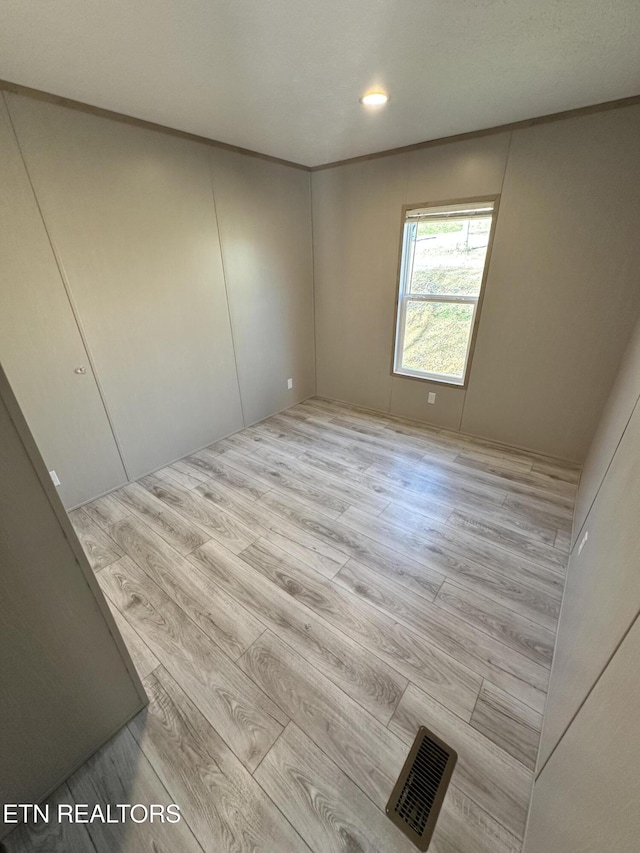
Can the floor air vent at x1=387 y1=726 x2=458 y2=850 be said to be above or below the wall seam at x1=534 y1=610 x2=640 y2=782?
below

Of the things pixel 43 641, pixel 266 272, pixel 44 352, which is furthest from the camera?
pixel 266 272

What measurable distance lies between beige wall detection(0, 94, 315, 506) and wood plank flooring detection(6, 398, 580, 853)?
593 mm

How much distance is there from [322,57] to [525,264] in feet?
6.28

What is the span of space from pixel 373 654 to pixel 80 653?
1.14 metres

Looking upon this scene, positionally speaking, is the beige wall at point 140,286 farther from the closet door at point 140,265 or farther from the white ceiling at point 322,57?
the white ceiling at point 322,57

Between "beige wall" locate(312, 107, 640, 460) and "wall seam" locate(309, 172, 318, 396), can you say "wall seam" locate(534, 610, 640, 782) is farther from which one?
"wall seam" locate(309, 172, 318, 396)

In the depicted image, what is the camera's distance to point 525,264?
2.53 metres

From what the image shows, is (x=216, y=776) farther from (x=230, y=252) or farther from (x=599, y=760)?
(x=230, y=252)

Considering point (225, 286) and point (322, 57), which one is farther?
point (225, 286)

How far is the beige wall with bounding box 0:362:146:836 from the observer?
33.4 inches

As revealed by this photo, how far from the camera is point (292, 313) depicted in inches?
143

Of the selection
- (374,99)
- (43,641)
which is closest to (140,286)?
(374,99)

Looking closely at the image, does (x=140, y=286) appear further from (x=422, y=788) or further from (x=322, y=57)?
(x=422, y=788)

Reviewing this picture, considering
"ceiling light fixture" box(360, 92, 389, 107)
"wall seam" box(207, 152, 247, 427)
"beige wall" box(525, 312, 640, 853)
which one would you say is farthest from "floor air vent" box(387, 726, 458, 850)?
"ceiling light fixture" box(360, 92, 389, 107)
